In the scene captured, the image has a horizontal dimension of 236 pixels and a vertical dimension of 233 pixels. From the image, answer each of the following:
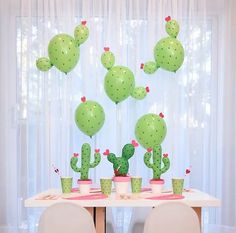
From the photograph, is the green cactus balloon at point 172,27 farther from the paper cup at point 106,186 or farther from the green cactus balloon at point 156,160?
the paper cup at point 106,186

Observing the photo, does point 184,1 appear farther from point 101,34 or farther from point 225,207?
point 225,207

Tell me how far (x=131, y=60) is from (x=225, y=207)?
139cm

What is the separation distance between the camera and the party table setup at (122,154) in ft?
7.17

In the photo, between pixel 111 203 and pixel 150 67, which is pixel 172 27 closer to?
pixel 150 67

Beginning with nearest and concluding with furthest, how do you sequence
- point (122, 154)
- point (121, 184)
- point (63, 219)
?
point (63, 219)
point (121, 184)
point (122, 154)

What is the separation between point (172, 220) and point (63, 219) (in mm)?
475

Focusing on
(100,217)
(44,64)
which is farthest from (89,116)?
(100,217)

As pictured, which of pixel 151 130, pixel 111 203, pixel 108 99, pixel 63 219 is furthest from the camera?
pixel 108 99

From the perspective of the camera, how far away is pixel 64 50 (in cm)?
279

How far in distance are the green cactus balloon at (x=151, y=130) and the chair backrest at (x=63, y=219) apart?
1.04 metres

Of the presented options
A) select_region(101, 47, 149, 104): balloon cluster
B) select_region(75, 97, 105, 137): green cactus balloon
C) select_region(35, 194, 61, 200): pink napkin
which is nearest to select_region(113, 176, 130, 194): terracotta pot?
select_region(35, 194, 61, 200): pink napkin

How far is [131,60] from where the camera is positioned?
3256 mm

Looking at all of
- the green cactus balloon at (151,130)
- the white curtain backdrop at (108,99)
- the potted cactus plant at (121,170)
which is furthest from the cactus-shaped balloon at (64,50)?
the potted cactus plant at (121,170)

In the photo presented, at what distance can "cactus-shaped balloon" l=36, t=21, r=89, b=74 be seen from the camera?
9.16ft
